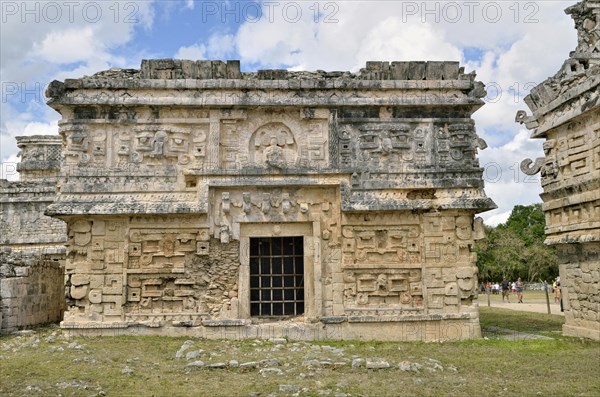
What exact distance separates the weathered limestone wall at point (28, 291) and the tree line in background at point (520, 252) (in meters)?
22.3

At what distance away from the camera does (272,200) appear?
38.5 ft

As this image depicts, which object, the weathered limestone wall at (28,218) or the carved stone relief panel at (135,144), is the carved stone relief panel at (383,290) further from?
the weathered limestone wall at (28,218)

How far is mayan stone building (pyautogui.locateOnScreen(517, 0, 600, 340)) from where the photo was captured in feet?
37.3

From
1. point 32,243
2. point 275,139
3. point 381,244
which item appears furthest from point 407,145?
point 32,243

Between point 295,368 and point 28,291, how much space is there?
800 cm

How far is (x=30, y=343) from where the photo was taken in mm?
10484

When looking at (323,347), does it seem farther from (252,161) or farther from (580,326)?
(580,326)

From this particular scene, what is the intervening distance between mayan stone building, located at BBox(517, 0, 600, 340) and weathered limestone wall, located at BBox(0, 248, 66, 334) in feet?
39.0

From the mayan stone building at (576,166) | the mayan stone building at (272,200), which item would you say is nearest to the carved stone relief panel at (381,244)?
the mayan stone building at (272,200)

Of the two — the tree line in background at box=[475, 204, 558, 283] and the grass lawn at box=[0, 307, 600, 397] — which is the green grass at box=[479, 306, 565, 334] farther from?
the tree line in background at box=[475, 204, 558, 283]

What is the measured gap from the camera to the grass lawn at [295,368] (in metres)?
6.93

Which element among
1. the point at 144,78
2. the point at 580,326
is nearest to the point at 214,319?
the point at 144,78

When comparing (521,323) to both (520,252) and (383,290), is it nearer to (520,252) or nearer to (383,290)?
(383,290)

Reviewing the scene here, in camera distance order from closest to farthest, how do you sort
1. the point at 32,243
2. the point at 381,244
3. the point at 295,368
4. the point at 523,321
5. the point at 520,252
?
1. the point at 295,368
2. the point at 381,244
3. the point at 523,321
4. the point at 32,243
5. the point at 520,252
